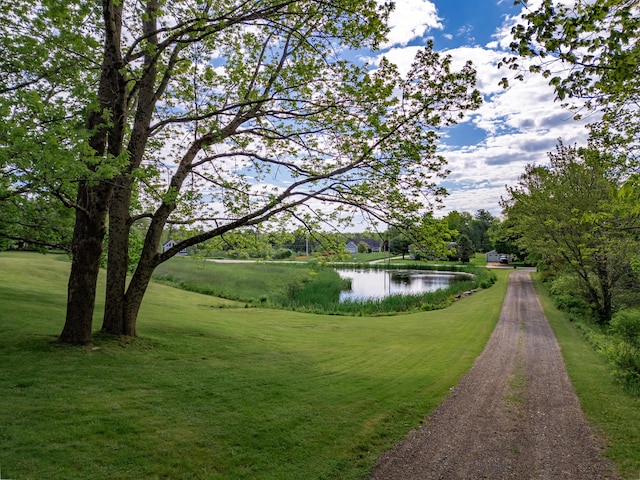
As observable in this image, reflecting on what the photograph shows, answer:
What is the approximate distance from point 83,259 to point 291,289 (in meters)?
23.1

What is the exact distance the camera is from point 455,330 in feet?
52.4

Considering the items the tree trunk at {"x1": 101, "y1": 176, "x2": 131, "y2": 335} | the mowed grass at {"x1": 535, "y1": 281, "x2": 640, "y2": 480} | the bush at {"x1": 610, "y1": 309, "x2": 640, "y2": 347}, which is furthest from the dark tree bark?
the bush at {"x1": 610, "y1": 309, "x2": 640, "y2": 347}

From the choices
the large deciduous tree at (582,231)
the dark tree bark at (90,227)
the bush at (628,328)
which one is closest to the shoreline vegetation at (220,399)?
the dark tree bark at (90,227)

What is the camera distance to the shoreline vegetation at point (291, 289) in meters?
23.6

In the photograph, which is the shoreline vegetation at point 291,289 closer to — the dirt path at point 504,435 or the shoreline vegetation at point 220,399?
the shoreline vegetation at point 220,399

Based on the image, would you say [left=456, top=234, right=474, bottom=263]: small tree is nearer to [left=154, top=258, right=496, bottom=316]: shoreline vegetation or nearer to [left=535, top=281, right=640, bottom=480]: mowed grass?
[left=154, top=258, right=496, bottom=316]: shoreline vegetation

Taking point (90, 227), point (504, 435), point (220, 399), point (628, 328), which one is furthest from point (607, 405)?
point (90, 227)

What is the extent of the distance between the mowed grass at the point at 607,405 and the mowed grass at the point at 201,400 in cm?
263

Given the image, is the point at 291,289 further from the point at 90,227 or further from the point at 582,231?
the point at 90,227

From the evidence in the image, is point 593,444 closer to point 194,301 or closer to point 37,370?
point 37,370

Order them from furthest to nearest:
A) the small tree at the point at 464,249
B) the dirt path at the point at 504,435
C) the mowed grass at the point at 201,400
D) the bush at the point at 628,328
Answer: the small tree at the point at 464,249
the bush at the point at 628,328
the dirt path at the point at 504,435
the mowed grass at the point at 201,400

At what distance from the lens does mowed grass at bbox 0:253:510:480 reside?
4465 millimetres

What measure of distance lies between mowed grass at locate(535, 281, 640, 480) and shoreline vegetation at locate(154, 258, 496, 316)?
34.5ft

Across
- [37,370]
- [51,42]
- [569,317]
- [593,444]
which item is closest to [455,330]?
[569,317]
